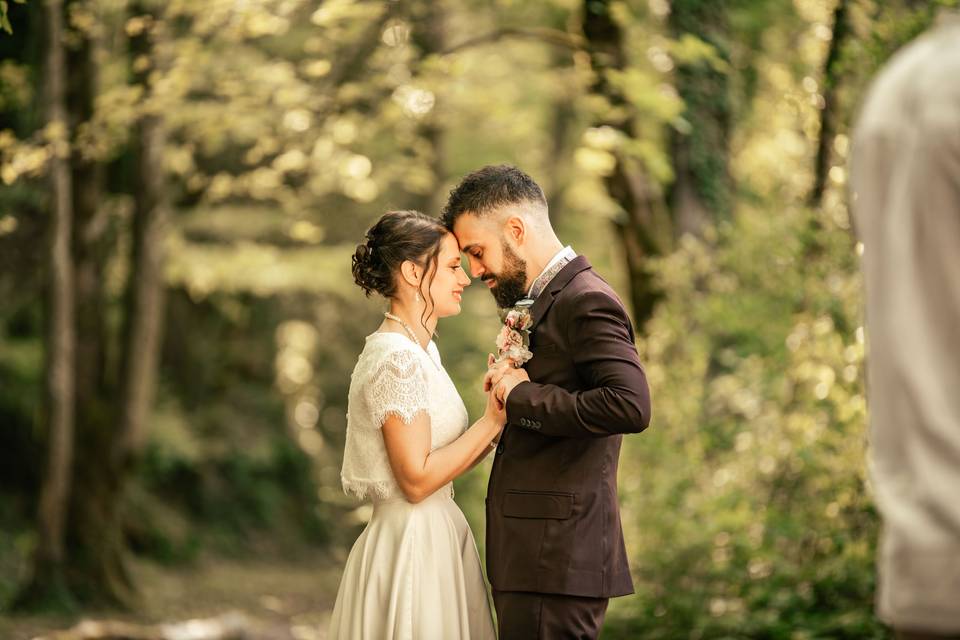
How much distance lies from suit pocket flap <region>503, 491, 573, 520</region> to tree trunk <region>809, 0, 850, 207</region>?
3812 millimetres

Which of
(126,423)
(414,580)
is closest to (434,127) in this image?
(126,423)

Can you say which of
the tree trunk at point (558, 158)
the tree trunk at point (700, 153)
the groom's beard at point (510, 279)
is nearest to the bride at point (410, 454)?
the groom's beard at point (510, 279)

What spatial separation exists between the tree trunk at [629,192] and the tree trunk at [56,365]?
167 inches

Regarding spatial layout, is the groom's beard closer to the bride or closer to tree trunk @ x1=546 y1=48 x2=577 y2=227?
the bride

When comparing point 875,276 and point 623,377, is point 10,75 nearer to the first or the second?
point 623,377

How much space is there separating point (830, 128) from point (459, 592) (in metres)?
4.60

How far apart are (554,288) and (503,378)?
32 centimetres

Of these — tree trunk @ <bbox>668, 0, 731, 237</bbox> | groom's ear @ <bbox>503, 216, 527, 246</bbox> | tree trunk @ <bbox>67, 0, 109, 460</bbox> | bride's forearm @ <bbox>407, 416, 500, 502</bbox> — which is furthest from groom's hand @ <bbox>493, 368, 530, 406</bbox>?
tree trunk @ <bbox>67, 0, 109, 460</bbox>

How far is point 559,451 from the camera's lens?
3.28 meters

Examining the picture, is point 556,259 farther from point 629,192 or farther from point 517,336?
point 629,192

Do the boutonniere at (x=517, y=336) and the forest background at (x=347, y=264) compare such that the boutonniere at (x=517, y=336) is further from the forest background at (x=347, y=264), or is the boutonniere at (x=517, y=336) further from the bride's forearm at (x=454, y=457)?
the forest background at (x=347, y=264)

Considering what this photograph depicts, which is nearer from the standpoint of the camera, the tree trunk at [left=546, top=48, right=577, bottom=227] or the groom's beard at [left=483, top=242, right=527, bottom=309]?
the groom's beard at [left=483, top=242, right=527, bottom=309]

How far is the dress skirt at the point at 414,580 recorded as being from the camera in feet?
11.4

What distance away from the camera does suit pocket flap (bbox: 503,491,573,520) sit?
10.7ft
